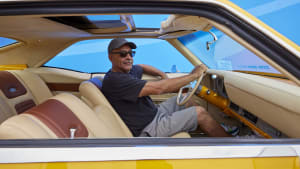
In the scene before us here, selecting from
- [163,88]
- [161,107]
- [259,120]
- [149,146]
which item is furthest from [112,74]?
[149,146]

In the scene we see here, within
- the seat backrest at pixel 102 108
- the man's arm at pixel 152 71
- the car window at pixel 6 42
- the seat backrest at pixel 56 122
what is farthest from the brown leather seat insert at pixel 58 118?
the man's arm at pixel 152 71

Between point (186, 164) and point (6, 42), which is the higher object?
point (6, 42)

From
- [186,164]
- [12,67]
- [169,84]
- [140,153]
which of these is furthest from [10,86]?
[186,164]

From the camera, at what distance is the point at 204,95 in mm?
2473

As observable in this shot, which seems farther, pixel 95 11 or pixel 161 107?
pixel 161 107

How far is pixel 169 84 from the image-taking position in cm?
218

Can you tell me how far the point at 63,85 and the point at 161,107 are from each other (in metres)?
1.31

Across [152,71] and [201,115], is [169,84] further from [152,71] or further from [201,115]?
[152,71]

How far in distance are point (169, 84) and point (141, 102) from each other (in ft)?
1.04

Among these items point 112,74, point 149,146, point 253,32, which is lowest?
point 149,146

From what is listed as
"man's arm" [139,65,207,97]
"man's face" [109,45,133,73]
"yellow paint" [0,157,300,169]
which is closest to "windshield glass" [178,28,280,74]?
"man's arm" [139,65,207,97]

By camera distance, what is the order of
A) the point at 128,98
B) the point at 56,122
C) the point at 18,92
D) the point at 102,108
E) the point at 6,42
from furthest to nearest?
the point at 6,42, the point at 18,92, the point at 128,98, the point at 102,108, the point at 56,122

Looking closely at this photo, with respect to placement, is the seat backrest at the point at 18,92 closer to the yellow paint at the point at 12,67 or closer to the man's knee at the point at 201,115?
the yellow paint at the point at 12,67

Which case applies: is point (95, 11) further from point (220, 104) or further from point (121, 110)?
point (220, 104)
